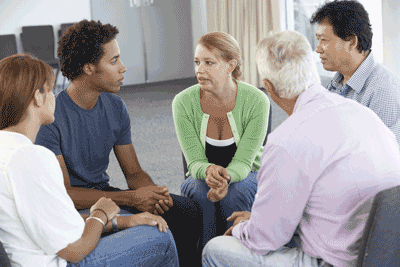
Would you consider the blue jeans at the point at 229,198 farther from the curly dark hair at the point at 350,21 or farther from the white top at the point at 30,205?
the white top at the point at 30,205

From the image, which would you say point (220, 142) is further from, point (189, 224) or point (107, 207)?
point (107, 207)

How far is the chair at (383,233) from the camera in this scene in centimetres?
90

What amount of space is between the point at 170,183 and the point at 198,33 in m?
6.60

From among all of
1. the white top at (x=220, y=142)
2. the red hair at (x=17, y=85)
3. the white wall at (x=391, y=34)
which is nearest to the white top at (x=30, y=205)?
the red hair at (x=17, y=85)

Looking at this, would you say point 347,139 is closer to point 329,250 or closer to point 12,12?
point 329,250

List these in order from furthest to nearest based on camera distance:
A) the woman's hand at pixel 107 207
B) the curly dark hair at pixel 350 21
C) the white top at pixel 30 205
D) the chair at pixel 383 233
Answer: the curly dark hair at pixel 350 21 < the woman's hand at pixel 107 207 < the white top at pixel 30 205 < the chair at pixel 383 233

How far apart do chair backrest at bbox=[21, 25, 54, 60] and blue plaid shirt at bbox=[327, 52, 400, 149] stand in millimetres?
7286

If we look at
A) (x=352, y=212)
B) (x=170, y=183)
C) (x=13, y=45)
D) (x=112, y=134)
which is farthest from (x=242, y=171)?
(x=13, y=45)

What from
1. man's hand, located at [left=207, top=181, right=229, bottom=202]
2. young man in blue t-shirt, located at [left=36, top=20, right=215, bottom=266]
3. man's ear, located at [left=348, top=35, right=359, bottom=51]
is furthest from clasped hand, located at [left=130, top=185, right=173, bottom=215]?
man's ear, located at [left=348, top=35, right=359, bottom=51]

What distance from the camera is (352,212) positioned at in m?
1.10

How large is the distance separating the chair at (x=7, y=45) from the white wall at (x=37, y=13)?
247 mm

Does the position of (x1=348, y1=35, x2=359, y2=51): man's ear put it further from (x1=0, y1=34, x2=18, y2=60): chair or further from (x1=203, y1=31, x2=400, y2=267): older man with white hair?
(x1=0, y1=34, x2=18, y2=60): chair

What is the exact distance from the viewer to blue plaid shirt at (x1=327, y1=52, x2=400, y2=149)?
1.75 metres

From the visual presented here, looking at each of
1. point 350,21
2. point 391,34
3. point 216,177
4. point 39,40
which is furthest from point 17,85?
point 39,40
